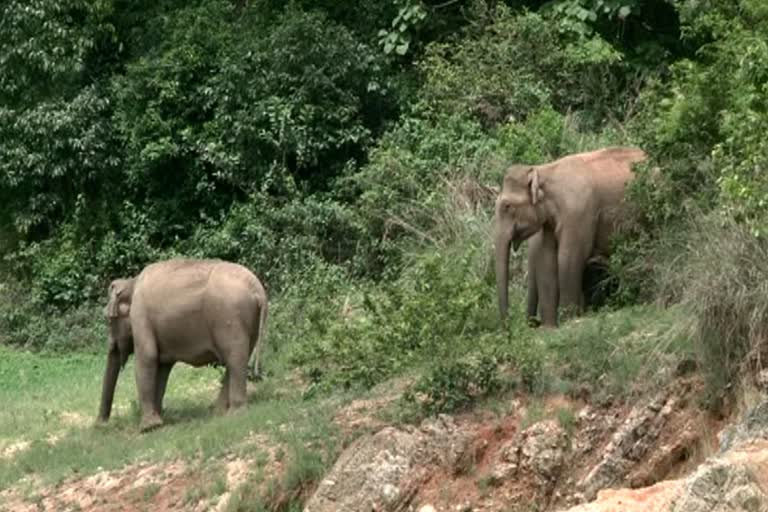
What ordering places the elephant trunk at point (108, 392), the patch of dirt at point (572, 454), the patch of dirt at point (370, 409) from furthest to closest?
the elephant trunk at point (108, 392) → the patch of dirt at point (370, 409) → the patch of dirt at point (572, 454)

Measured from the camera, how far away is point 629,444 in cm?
1432

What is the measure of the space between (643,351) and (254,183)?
41.8 ft

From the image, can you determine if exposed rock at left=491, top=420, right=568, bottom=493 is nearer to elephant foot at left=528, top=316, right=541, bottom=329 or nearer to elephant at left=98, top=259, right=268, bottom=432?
elephant foot at left=528, top=316, right=541, bottom=329

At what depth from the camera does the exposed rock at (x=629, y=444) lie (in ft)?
46.7

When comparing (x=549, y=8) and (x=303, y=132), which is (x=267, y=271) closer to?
(x=303, y=132)

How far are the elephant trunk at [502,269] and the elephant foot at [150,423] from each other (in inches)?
126

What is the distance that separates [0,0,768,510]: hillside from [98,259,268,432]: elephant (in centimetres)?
35

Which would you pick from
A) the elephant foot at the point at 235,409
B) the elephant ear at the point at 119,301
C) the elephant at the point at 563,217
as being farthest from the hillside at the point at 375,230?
the elephant ear at the point at 119,301

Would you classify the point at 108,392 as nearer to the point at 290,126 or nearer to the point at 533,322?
the point at 533,322

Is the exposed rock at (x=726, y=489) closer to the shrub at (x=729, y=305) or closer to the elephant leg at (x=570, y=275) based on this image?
the shrub at (x=729, y=305)

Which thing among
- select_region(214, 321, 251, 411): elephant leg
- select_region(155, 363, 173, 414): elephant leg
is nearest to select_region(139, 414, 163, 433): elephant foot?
select_region(155, 363, 173, 414): elephant leg

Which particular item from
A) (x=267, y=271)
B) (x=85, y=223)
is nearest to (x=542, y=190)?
(x=267, y=271)

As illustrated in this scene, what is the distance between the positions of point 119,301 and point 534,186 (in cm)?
399

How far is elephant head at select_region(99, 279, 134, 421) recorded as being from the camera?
18953 millimetres
